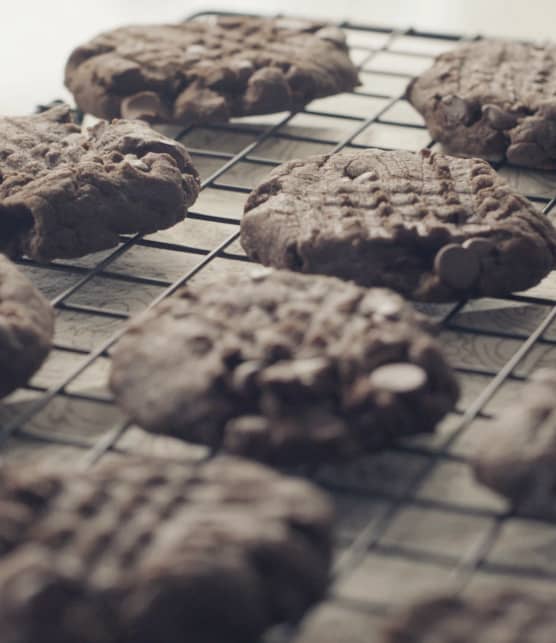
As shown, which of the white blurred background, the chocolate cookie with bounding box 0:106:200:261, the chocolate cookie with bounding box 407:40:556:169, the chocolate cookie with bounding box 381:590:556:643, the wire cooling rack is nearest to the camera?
the chocolate cookie with bounding box 381:590:556:643

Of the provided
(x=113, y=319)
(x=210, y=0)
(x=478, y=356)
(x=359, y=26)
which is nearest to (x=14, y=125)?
(x=113, y=319)

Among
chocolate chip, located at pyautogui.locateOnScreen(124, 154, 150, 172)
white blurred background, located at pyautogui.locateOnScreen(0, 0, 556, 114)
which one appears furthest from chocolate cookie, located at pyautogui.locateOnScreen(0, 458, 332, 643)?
white blurred background, located at pyautogui.locateOnScreen(0, 0, 556, 114)

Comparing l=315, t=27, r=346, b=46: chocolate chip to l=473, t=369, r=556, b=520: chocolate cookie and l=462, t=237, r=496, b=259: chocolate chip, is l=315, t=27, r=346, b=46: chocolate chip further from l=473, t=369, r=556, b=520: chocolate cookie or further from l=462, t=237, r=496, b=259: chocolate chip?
l=473, t=369, r=556, b=520: chocolate cookie

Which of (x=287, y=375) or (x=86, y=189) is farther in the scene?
(x=86, y=189)

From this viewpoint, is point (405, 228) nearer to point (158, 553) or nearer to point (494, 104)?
point (494, 104)

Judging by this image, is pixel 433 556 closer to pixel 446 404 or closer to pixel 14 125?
pixel 446 404

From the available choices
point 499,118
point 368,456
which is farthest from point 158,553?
point 499,118
